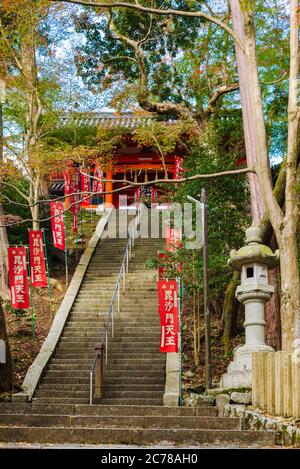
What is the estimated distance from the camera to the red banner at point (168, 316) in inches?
526

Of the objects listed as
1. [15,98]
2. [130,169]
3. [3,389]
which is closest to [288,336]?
[3,389]

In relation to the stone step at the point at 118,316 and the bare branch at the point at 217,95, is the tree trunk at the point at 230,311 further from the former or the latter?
the bare branch at the point at 217,95

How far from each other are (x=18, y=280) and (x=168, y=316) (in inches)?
164

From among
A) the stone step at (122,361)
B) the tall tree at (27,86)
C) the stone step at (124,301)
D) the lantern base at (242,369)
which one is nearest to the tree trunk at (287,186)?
the lantern base at (242,369)

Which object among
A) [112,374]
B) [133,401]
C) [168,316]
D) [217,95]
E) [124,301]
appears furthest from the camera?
[217,95]

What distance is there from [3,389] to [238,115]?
44.0 ft

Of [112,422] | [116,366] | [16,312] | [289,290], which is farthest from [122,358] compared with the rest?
[289,290]

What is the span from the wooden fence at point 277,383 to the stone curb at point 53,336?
5479 mm

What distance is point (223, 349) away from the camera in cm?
1559

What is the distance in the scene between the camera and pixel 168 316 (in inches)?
533

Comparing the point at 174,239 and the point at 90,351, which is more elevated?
the point at 174,239

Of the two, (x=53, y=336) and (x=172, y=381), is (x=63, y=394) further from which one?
(x=53, y=336)

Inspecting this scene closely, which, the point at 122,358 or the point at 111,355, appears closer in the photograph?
the point at 122,358

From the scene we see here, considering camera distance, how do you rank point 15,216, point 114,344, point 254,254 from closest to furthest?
point 254,254
point 114,344
point 15,216
